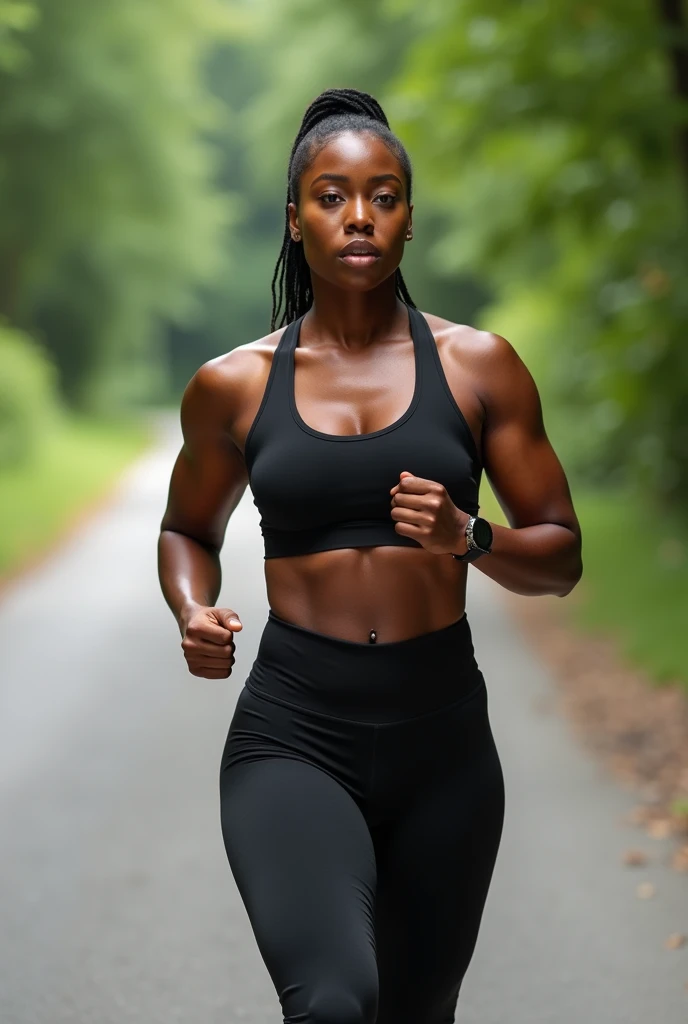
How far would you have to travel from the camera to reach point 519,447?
103 inches

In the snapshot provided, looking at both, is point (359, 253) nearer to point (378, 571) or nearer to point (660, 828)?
point (378, 571)

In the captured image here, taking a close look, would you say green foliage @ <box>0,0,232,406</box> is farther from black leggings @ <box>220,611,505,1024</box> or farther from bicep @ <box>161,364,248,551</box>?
black leggings @ <box>220,611,505,1024</box>

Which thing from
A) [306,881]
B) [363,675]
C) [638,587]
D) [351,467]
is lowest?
[306,881]

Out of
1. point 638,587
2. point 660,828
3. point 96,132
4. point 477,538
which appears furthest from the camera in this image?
point 96,132

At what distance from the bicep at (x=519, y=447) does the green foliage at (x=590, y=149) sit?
6.00 m

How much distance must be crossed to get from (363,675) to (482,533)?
331mm

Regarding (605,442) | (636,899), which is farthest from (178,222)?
(636,899)

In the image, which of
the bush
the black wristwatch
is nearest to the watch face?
the black wristwatch

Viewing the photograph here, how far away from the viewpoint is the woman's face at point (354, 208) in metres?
2.53

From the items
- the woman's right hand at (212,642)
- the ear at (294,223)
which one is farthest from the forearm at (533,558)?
the ear at (294,223)

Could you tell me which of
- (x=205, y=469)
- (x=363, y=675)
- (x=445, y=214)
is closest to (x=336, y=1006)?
(x=363, y=675)

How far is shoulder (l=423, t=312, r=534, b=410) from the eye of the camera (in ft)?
8.53

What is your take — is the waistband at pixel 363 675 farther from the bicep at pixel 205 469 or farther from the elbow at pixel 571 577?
the bicep at pixel 205 469

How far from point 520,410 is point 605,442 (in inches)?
529
